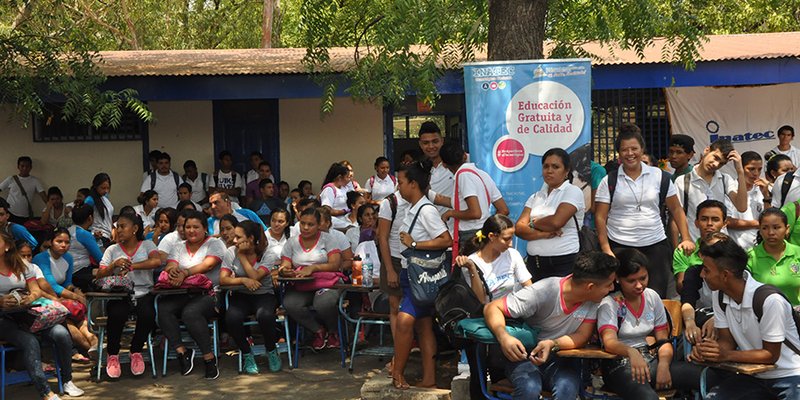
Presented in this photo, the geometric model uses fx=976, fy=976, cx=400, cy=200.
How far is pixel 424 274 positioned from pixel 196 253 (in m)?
2.67

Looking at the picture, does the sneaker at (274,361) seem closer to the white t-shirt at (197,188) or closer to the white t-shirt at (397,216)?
the white t-shirt at (397,216)

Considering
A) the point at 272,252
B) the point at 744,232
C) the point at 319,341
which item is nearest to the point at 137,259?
the point at 272,252

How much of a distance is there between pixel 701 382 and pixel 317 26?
16.0 ft

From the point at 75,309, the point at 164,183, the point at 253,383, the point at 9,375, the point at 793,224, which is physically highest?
the point at 164,183

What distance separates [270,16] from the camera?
23.8 m

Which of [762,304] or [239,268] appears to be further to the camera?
[239,268]

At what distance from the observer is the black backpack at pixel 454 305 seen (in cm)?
619

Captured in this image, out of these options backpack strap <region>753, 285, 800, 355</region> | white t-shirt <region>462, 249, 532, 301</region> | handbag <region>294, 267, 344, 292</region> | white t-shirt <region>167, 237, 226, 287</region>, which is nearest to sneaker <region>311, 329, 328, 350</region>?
handbag <region>294, 267, 344, 292</region>

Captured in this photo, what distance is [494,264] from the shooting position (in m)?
6.77

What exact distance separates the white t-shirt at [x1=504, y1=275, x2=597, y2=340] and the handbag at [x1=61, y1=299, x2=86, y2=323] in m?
4.25

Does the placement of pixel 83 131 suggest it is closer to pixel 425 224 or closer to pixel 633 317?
pixel 425 224

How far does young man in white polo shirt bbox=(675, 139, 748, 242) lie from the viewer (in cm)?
770

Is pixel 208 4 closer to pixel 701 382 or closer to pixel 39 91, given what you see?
pixel 39 91

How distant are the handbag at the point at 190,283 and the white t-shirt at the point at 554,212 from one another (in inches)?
119
